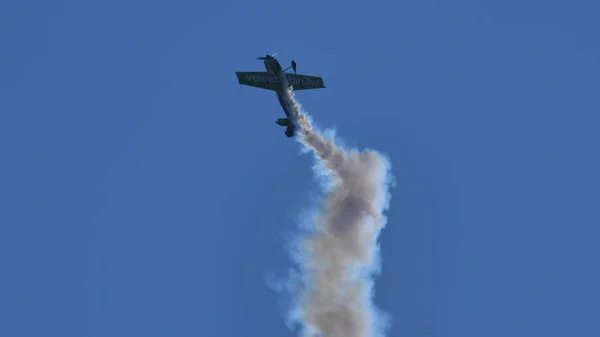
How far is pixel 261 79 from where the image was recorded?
555 ft

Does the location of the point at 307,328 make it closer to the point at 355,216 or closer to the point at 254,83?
the point at 355,216

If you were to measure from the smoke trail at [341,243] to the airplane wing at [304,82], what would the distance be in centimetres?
182

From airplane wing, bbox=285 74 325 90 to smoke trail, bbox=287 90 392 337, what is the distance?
1818mm

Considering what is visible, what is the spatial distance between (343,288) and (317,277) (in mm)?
2811

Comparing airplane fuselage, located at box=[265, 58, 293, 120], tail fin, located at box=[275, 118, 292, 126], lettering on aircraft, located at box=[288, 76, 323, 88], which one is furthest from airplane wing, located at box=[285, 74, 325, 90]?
tail fin, located at box=[275, 118, 292, 126]

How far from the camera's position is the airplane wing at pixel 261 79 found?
169m

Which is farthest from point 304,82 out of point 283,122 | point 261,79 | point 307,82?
point 283,122

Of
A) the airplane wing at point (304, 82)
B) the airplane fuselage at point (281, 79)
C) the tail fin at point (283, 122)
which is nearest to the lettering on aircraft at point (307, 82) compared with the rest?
the airplane wing at point (304, 82)

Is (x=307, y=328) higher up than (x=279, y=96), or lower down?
lower down

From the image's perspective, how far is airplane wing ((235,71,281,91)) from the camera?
169125 millimetres

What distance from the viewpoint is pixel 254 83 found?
16925 centimetres

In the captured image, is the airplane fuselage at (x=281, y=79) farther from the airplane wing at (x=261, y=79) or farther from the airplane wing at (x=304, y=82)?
the airplane wing at (x=304, y=82)

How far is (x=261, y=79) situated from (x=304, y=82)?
506 cm

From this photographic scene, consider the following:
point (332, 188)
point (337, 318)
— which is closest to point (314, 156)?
point (332, 188)
